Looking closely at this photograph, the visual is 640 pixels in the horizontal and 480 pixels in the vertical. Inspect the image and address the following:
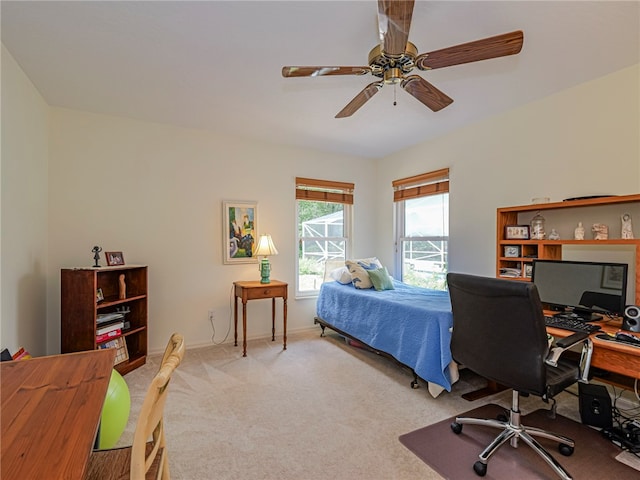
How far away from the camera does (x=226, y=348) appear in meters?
3.63

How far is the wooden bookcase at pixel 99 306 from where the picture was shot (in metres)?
2.66

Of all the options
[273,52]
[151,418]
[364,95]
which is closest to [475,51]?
[364,95]

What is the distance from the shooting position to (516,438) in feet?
6.27

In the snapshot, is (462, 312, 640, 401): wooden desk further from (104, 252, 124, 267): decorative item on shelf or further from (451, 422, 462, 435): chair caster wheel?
(104, 252, 124, 267): decorative item on shelf

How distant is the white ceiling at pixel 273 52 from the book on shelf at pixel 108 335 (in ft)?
6.85

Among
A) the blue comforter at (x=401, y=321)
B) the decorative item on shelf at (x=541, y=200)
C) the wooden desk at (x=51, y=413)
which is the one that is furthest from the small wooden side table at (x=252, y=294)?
the decorative item on shelf at (x=541, y=200)

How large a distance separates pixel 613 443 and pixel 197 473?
2419mm

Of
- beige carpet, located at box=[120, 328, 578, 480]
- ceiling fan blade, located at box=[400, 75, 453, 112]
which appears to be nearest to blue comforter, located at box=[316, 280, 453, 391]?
beige carpet, located at box=[120, 328, 578, 480]

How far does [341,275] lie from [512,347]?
8.22ft

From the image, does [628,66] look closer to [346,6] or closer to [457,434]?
[346,6]

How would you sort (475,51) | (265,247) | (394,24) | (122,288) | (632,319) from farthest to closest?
1. (265,247)
2. (122,288)
3. (632,319)
4. (475,51)
5. (394,24)

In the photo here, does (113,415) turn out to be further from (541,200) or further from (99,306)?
(541,200)

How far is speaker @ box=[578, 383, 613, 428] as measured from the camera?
2039 mm

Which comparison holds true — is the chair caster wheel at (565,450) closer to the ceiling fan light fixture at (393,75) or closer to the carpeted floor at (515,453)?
the carpeted floor at (515,453)
